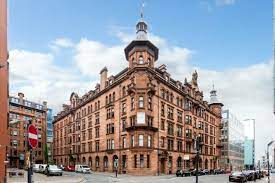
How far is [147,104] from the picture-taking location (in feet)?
193

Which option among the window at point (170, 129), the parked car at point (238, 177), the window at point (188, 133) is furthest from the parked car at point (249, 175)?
the window at point (188, 133)

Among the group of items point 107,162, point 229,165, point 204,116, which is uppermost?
point 204,116

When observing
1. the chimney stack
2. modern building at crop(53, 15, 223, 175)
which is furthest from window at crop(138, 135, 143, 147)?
the chimney stack

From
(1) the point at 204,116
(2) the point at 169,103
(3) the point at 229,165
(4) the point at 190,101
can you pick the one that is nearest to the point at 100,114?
(2) the point at 169,103

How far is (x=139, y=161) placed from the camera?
189 feet

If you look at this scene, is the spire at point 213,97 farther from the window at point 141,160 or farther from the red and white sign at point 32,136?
the red and white sign at point 32,136

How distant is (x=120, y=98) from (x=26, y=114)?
58.9 metres

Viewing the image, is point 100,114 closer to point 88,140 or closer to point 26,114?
point 88,140

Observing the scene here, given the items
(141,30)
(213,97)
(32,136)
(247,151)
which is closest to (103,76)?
(141,30)

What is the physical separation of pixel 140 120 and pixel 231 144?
76838 millimetres

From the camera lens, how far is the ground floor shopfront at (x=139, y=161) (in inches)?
2277

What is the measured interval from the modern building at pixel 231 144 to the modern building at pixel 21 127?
57.4 m

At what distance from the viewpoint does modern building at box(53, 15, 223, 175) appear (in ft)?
193

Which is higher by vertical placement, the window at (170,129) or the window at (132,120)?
the window at (132,120)
